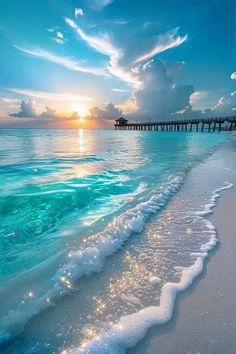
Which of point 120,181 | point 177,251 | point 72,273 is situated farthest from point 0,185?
point 177,251

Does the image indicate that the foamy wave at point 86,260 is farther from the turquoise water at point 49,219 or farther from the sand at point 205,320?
the sand at point 205,320

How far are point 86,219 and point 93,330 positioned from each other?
2.84 metres

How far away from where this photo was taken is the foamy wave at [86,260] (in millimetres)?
2053

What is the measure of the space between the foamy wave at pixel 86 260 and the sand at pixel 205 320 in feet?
3.48

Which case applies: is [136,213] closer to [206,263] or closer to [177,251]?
[177,251]

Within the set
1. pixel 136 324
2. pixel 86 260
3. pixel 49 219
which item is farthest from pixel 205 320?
pixel 49 219

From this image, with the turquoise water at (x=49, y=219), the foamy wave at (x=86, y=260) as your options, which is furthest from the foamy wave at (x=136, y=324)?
the foamy wave at (x=86, y=260)

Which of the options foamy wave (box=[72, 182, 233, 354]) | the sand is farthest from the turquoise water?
the sand

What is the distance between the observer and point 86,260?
2.95 m

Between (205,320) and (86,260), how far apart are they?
1.60 meters

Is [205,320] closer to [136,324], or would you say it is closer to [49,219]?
[136,324]

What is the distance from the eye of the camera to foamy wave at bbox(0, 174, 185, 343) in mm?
2053

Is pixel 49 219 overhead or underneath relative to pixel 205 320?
underneath

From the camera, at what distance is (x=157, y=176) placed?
9031 mm
